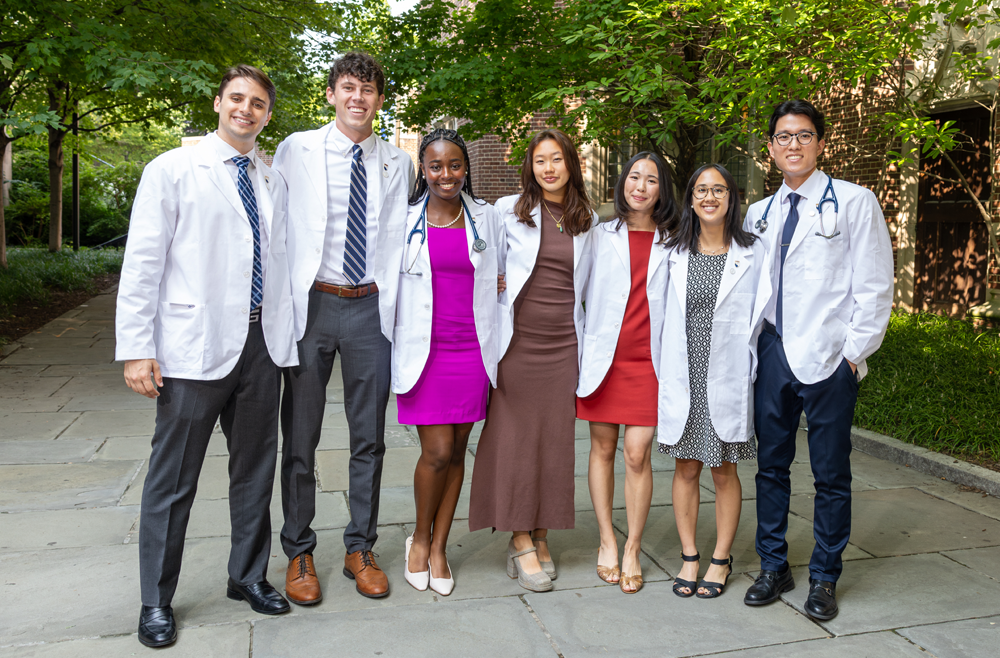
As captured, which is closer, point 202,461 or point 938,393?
point 202,461

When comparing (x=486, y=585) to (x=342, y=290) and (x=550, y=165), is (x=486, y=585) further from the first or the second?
(x=550, y=165)

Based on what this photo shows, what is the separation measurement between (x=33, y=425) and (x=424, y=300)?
192 inches

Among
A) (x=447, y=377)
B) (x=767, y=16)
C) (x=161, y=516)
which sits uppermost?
(x=767, y=16)

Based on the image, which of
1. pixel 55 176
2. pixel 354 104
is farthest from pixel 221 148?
pixel 55 176

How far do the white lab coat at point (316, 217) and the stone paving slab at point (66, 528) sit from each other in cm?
191

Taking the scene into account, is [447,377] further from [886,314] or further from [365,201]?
[886,314]

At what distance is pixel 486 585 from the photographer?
383 cm

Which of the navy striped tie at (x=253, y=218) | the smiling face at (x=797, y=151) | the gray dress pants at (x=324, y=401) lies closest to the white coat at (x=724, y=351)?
the smiling face at (x=797, y=151)

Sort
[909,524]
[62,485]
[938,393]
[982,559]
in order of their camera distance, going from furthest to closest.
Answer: [938,393]
[62,485]
[909,524]
[982,559]

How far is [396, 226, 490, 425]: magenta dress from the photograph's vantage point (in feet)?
11.7

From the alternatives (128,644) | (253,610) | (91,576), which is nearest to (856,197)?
(253,610)

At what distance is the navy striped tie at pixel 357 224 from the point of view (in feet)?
11.6

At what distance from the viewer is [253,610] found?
11.5 feet

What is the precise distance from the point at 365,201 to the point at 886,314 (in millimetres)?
2290
